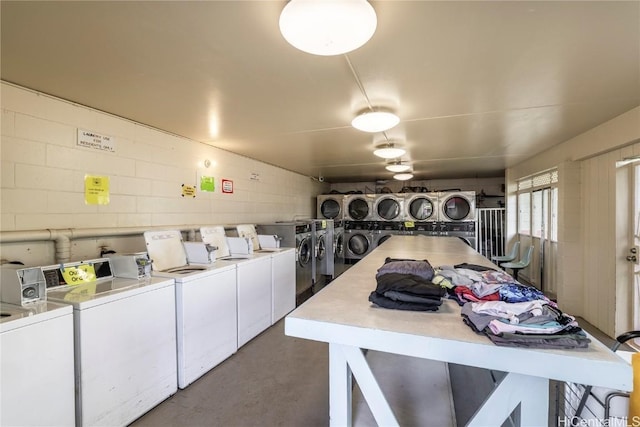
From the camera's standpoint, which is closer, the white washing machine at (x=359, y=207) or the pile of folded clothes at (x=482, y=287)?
the pile of folded clothes at (x=482, y=287)

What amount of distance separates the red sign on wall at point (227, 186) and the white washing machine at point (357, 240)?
11.6 feet

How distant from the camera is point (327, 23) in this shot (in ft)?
3.75

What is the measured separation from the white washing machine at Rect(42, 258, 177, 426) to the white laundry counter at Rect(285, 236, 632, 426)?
1.35m

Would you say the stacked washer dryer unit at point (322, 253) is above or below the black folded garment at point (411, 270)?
below

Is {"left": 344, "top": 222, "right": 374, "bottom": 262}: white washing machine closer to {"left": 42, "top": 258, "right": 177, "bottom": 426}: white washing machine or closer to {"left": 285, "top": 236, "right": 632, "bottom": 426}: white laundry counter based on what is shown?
{"left": 42, "top": 258, "right": 177, "bottom": 426}: white washing machine

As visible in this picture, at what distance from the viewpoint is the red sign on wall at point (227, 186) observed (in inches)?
160

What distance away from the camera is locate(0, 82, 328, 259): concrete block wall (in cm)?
199

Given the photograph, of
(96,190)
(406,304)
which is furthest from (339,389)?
(96,190)

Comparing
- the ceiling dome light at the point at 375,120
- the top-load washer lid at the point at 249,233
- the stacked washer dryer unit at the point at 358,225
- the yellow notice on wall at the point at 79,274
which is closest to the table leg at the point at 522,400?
the ceiling dome light at the point at 375,120

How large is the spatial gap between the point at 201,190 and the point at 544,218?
5.36 m

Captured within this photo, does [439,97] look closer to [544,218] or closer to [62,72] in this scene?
[62,72]

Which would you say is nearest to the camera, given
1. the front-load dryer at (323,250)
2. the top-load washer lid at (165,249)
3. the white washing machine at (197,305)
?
→ the white washing machine at (197,305)

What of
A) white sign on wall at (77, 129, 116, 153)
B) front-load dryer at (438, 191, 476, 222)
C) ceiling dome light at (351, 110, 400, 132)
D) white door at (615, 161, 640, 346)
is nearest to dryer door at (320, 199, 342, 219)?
front-load dryer at (438, 191, 476, 222)

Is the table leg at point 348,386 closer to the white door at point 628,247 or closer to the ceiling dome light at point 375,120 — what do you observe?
the ceiling dome light at point 375,120
